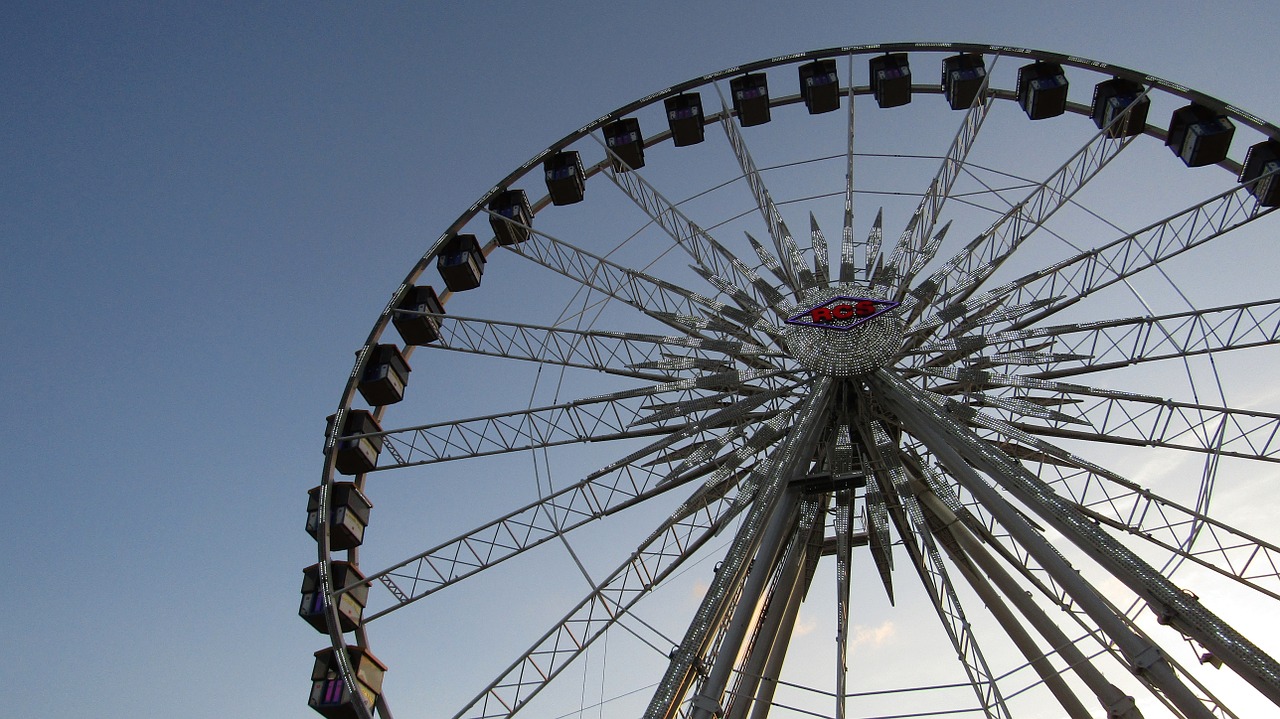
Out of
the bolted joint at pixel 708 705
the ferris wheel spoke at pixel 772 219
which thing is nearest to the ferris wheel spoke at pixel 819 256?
the ferris wheel spoke at pixel 772 219

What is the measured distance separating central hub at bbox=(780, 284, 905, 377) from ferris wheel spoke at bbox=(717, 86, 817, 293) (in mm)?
848

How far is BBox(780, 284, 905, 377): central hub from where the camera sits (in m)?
16.5

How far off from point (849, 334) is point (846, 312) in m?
0.40

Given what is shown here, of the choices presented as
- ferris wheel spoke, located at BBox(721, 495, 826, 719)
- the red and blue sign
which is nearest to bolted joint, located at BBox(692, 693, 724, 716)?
ferris wheel spoke, located at BBox(721, 495, 826, 719)

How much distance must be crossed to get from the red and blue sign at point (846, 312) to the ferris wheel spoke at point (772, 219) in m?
0.93

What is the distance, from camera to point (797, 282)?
1758 cm

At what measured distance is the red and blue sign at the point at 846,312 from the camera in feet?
54.0

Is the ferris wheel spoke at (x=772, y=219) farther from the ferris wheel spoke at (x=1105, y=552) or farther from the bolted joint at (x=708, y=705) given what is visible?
the bolted joint at (x=708, y=705)

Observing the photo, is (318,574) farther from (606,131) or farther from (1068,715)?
(1068,715)

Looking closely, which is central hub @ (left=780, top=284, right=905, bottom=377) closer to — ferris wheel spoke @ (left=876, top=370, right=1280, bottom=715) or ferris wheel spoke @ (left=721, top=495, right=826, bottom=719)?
ferris wheel spoke @ (left=876, top=370, right=1280, bottom=715)

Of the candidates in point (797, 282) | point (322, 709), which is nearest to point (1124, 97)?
point (797, 282)

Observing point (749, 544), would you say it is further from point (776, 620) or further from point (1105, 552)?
point (1105, 552)

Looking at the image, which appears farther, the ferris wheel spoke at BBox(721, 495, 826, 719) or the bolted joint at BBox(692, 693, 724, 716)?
the ferris wheel spoke at BBox(721, 495, 826, 719)

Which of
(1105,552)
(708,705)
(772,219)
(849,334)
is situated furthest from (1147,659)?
(772,219)
